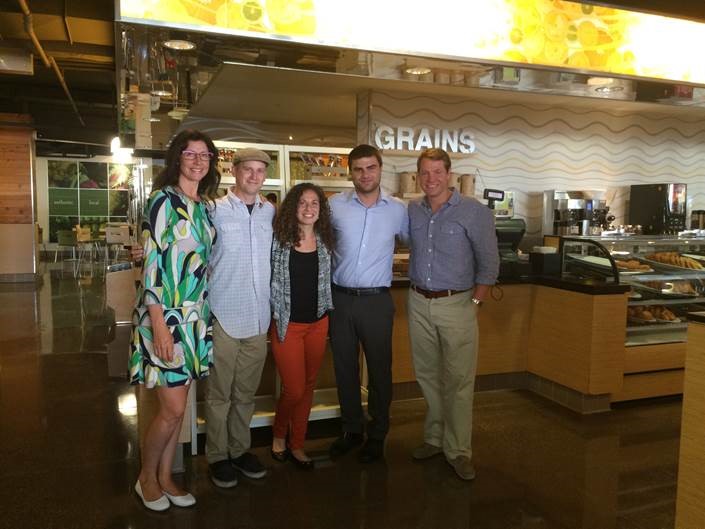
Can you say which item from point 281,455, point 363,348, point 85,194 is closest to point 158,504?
point 281,455

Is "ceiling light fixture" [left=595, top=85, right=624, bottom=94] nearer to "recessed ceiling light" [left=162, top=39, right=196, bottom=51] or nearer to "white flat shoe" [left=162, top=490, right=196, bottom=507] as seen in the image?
"recessed ceiling light" [left=162, top=39, right=196, bottom=51]

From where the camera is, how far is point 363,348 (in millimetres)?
3428

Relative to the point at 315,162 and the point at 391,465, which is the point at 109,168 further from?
→ the point at 391,465

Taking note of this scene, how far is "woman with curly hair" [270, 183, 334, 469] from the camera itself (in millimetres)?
3139

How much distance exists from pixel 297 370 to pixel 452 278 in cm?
102

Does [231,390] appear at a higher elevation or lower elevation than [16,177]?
lower

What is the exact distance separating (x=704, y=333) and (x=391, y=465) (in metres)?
1.84

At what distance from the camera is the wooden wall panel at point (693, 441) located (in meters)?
2.37

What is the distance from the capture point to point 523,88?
3.92m

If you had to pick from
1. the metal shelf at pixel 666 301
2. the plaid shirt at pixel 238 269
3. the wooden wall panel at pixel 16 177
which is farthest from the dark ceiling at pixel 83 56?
the metal shelf at pixel 666 301

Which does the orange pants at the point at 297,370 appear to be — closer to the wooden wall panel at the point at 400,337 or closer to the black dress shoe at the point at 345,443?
the black dress shoe at the point at 345,443

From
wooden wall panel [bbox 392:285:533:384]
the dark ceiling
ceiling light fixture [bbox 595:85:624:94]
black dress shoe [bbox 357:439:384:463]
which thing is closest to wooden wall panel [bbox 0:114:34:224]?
the dark ceiling

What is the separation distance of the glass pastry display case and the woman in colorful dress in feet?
10.6

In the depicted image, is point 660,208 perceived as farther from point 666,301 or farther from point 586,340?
point 586,340
